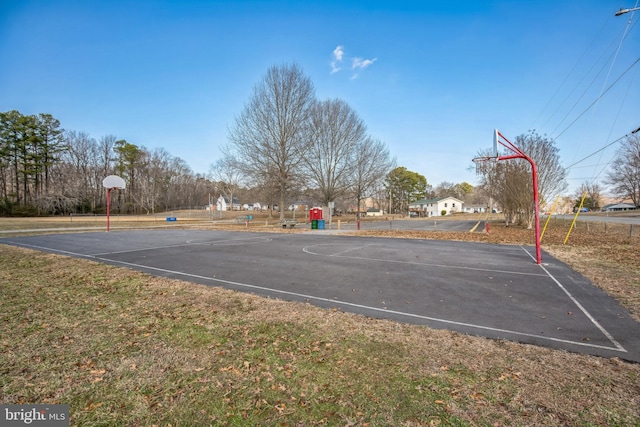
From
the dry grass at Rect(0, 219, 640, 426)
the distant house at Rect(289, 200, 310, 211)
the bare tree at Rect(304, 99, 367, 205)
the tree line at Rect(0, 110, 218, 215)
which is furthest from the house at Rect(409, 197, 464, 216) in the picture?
the dry grass at Rect(0, 219, 640, 426)

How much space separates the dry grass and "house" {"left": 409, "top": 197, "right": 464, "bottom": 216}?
74.5 metres

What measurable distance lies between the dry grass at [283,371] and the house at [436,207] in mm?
74532

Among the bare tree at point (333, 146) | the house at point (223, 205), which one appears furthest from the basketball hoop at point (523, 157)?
the house at point (223, 205)

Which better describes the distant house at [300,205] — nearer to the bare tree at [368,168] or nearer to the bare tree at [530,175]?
the bare tree at [368,168]

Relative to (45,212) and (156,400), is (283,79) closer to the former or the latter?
(156,400)

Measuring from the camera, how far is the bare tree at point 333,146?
121ft

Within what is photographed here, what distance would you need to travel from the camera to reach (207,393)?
273cm

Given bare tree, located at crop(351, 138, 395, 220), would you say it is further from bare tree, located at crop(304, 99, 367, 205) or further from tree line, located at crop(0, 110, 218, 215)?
tree line, located at crop(0, 110, 218, 215)

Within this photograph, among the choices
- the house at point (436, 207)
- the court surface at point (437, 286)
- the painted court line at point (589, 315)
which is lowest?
the painted court line at point (589, 315)

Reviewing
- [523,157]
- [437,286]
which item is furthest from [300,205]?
[437,286]

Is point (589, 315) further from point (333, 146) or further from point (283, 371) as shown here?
point (333, 146)

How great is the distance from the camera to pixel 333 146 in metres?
37.7

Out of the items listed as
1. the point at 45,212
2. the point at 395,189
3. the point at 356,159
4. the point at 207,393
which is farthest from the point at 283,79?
the point at 395,189

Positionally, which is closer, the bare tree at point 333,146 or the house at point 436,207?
the bare tree at point 333,146
